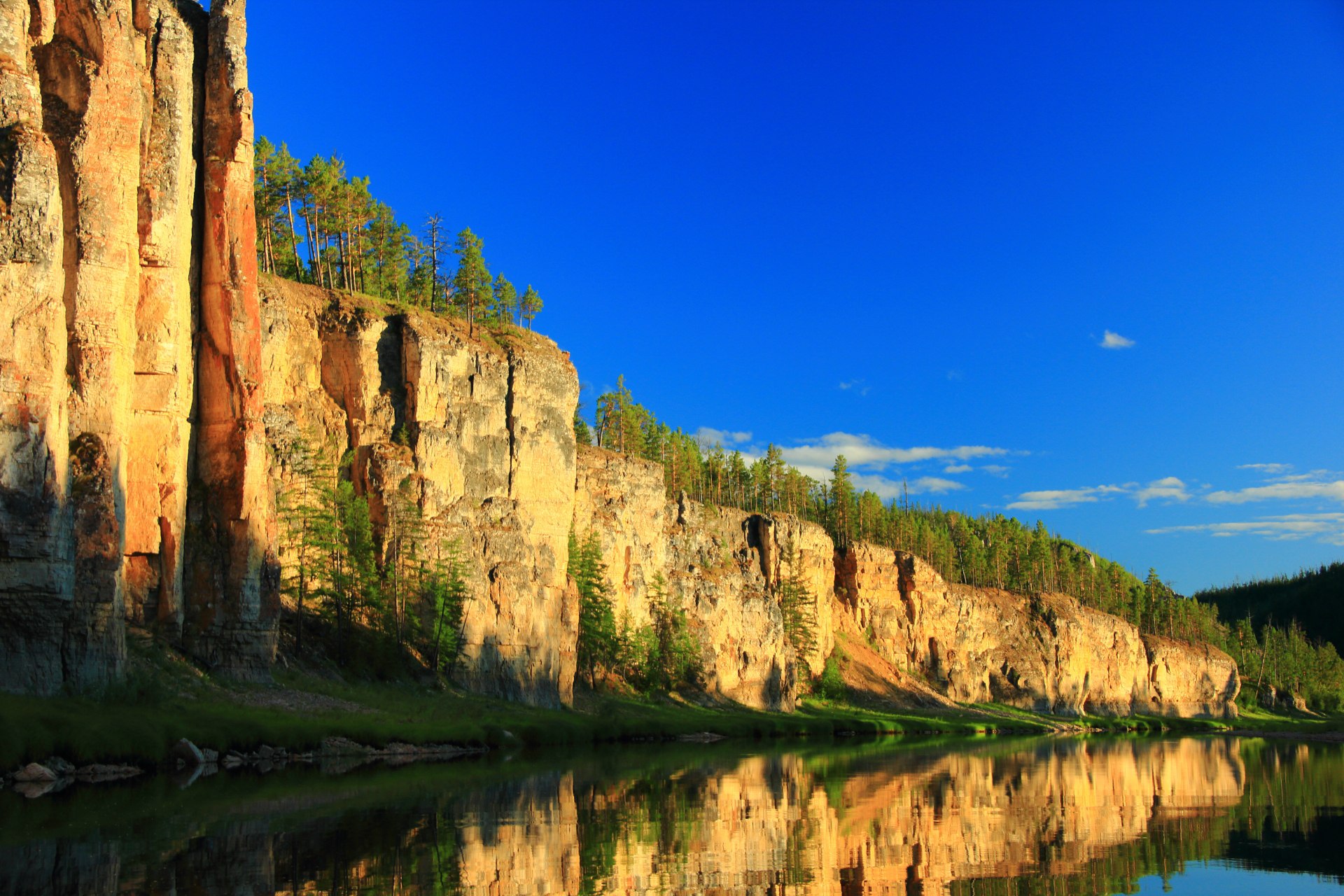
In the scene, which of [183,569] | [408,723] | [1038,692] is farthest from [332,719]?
[1038,692]

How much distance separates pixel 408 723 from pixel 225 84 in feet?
116

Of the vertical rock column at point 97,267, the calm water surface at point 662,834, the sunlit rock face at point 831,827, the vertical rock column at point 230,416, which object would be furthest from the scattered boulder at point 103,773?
the vertical rock column at point 230,416

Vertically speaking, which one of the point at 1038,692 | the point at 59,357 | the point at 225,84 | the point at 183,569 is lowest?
the point at 1038,692

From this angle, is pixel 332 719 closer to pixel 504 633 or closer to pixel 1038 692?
pixel 504 633

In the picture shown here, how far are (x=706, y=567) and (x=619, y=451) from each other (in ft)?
47.6

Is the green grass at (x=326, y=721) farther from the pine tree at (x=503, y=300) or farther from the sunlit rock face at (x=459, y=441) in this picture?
the pine tree at (x=503, y=300)

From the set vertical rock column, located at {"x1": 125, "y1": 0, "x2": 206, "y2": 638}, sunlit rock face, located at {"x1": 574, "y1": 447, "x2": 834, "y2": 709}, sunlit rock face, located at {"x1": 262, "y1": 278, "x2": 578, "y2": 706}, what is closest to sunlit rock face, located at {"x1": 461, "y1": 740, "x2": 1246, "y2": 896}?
vertical rock column, located at {"x1": 125, "y1": 0, "x2": 206, "y2": 638}

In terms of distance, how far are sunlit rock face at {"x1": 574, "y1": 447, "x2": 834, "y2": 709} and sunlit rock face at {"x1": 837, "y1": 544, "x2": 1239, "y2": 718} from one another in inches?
716

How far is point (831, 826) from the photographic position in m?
26.6

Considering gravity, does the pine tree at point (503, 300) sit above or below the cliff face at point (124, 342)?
above

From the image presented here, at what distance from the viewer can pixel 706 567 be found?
107 meters

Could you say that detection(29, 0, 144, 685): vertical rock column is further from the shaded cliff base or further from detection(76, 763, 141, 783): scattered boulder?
detection(76, 763, 141, 783): scattered boulder

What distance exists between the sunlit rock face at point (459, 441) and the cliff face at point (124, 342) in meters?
9.36

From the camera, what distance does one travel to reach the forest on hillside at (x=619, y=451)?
217 ft
